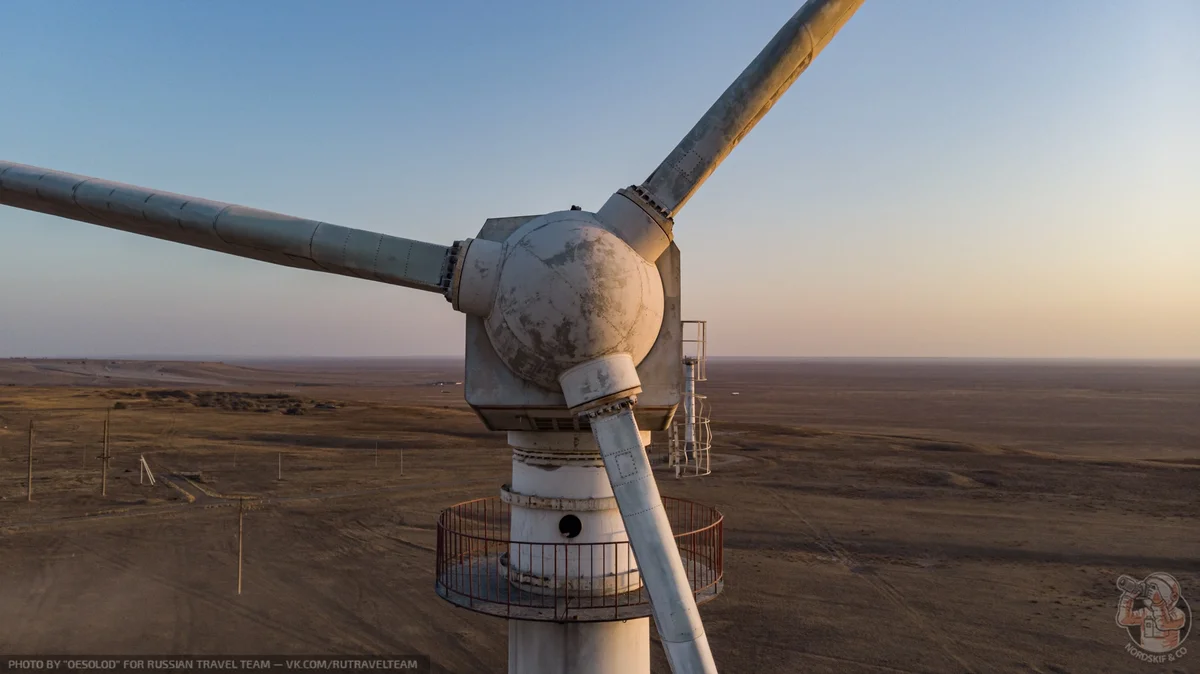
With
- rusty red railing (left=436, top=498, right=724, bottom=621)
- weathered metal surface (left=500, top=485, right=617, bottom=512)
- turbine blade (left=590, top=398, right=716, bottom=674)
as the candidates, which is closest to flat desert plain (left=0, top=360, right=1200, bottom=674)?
rusty red railing (left=436, top=498, right=724, bottom=621)

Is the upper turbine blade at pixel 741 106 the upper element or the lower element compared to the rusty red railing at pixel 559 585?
upper

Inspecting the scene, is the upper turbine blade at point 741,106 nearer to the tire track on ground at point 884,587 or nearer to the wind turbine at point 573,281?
the wind turbine at point 573,281

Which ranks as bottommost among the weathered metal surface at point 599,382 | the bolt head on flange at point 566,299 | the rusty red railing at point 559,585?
the rusty red railing at point 559,585

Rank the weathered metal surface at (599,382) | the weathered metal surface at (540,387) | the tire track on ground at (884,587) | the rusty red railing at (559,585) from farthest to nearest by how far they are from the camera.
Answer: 1. the tire track on ground at (884,587)
2. the rusty red railing at (559,585)
3. the weathered metal surface at (540,387)
4. the weathered metal surface at (599,382)

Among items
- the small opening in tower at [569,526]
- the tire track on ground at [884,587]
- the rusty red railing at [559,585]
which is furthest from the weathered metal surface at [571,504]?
the tire track on ground at [884,587]

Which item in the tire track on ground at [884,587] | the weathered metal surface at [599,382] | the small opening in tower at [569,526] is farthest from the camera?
the tire track on ground at [884,587]

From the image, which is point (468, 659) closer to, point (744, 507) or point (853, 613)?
point (853, 613)

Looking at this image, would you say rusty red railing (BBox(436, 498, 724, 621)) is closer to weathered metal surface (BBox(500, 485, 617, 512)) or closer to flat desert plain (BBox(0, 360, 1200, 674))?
weathered metal surface (BBox(500, 485, 617, 512))
